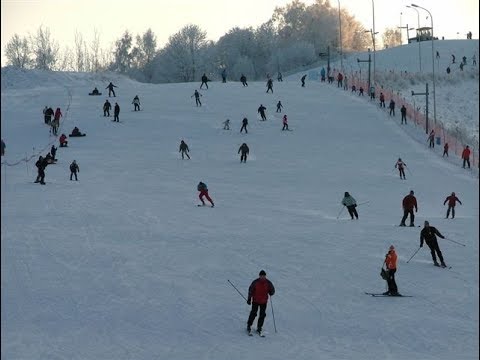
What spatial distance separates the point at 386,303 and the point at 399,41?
168 meters

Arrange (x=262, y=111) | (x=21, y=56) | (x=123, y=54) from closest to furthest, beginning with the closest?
(x=262, y=111), (x=21, y=56), (x=123, y=54)

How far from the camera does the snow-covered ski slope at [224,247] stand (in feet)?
41.5

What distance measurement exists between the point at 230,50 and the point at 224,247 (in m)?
106

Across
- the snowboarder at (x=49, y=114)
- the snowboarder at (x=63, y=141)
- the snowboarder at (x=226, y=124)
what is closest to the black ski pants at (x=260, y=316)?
the snowboarder at (x=63, y=141)

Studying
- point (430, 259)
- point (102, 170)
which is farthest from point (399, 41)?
point (430, 259)

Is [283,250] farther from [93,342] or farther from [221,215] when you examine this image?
→ [93,342]

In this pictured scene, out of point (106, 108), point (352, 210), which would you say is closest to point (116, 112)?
point (106, 108)

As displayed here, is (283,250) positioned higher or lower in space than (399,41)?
lower

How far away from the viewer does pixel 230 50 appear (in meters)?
124

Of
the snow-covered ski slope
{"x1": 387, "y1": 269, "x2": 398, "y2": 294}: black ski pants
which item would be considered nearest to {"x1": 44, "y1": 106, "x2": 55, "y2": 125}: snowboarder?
the snow-covered ski slope

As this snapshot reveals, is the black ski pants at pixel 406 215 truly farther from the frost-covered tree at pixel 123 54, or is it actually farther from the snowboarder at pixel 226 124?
the frost-covered tree at pixel 123 54

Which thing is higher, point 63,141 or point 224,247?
point 63,141

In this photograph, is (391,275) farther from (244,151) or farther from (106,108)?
(106,108)

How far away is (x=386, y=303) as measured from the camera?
48.9ft
